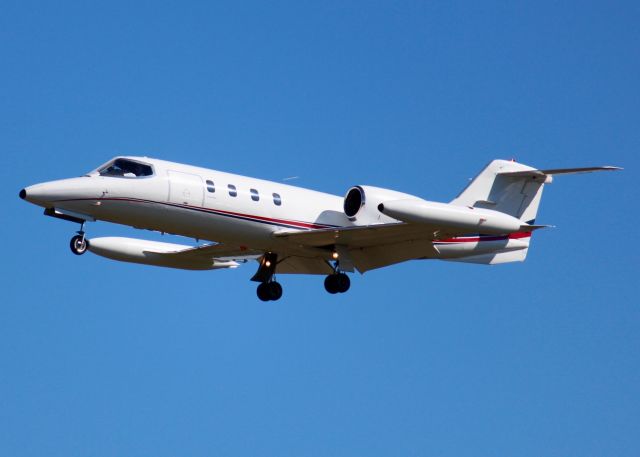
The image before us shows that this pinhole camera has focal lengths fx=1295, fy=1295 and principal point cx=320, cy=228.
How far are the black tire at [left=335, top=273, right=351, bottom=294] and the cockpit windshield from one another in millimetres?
4936

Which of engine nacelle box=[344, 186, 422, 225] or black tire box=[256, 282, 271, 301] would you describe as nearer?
engine nacelle box=[344, 186, 422, 225]

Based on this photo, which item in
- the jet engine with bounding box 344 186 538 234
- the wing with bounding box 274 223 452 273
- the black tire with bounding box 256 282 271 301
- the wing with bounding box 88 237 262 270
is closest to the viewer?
the jet engine with bounding box 344 186 538 234

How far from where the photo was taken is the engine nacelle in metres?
27.8

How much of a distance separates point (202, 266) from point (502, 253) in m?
7.01

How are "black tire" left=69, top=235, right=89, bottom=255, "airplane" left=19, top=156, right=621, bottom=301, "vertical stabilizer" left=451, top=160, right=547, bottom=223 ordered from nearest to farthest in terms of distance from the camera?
"black tire" left=69, top=235, right=89, bottom=255 → "airplane" left=19, top=156, right=621, bottom=301 → "vertical stabilizer" left=451, top=160, right=547, bottom=223

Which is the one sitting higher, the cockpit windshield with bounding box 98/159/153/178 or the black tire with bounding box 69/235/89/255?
the cockpit windshield with bounding box 98/159/153/178

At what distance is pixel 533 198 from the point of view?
30.1m

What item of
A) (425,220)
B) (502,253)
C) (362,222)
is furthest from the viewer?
(502,253)

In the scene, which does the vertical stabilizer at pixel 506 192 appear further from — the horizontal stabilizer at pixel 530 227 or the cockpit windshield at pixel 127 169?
the cockpit windshield at pixel 127 169

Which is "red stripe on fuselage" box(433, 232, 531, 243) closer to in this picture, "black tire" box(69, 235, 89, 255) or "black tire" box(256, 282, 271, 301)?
"black tire" box(256, 282, 271, 301)

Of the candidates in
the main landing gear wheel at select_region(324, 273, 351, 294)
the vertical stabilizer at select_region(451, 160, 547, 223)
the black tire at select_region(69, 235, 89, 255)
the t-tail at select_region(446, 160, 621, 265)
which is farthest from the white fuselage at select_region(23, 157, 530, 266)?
the vertical stabilizer at select_region(451, 160, 547, 223)

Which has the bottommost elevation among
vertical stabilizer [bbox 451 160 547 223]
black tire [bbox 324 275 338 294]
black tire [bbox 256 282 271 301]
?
black tire [bbox 256 282 271 301]

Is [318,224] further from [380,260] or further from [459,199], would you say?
[459,199]

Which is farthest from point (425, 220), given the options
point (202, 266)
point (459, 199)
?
point (202, 266)
